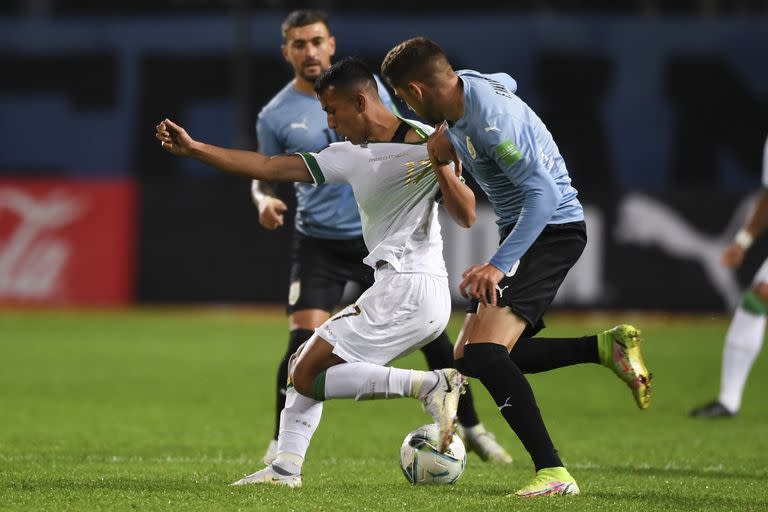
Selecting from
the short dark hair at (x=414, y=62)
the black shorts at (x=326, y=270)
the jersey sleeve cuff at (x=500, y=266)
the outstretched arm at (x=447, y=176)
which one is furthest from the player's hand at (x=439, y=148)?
the black shorts at (x=326, y=270)

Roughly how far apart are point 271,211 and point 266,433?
2082 mm

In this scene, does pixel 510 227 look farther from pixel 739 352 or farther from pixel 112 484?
pixel 739 352

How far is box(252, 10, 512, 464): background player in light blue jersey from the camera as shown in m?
6.63

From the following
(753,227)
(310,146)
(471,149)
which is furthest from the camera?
(753,227)

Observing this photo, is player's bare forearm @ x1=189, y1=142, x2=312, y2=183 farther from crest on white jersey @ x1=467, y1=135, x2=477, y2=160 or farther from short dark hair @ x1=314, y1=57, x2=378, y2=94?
crest on white jersey @ x1=467, y1=135, x2=477, y2=160

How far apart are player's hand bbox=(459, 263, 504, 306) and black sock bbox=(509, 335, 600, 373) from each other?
864 mm

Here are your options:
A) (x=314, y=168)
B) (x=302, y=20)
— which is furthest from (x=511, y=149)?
(x=302, y=20)

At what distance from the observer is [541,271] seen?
530cm

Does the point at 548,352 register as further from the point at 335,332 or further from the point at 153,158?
the point at 153,158

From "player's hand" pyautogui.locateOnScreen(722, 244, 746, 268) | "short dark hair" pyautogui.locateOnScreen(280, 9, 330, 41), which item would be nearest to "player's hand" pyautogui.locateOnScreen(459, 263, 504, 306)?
"short dark hair" pyautogui.locateOnScreen(280, 9, 330, 41)

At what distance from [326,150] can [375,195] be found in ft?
0.94

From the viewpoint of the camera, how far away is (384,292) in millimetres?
5180

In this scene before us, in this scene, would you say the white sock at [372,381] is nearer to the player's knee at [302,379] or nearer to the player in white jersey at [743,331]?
the player's knee at [302,379]

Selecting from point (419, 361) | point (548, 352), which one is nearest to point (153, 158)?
point (419, 361)
